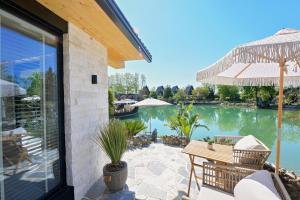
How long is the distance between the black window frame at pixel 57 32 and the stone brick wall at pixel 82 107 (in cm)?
7

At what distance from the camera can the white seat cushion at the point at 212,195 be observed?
2441 mm

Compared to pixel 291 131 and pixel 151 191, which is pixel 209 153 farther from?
pixel 291 131

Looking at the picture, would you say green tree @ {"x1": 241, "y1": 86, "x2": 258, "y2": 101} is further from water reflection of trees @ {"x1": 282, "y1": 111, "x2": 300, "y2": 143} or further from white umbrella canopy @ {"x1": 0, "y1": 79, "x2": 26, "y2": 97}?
white umbrella canopy @ {"x1": 0, "y1": 79, "x2": 26, "y2": 97}

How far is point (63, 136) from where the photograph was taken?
2.83m

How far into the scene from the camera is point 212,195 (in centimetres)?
252

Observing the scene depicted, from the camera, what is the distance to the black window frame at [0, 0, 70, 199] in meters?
1.99

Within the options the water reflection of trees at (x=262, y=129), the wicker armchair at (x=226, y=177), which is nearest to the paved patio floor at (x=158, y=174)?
the wicker armchair at (x=226, y=177)

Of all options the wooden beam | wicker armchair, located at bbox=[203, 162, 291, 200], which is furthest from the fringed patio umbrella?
the wooden beam

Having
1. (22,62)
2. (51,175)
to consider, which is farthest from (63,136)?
(22,62)

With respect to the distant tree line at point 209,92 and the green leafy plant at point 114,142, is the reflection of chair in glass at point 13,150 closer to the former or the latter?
the green leafy plant at point 114,142

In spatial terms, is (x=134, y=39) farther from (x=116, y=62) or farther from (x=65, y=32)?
(x=116, y=62)

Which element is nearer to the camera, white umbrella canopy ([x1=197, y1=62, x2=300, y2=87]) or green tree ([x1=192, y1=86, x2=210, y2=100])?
white umbrella canopy ([x1=197, y1=62, x2=300, y2=87])

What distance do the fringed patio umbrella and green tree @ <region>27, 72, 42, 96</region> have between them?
223 cm

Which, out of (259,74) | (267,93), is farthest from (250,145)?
(267,93)
